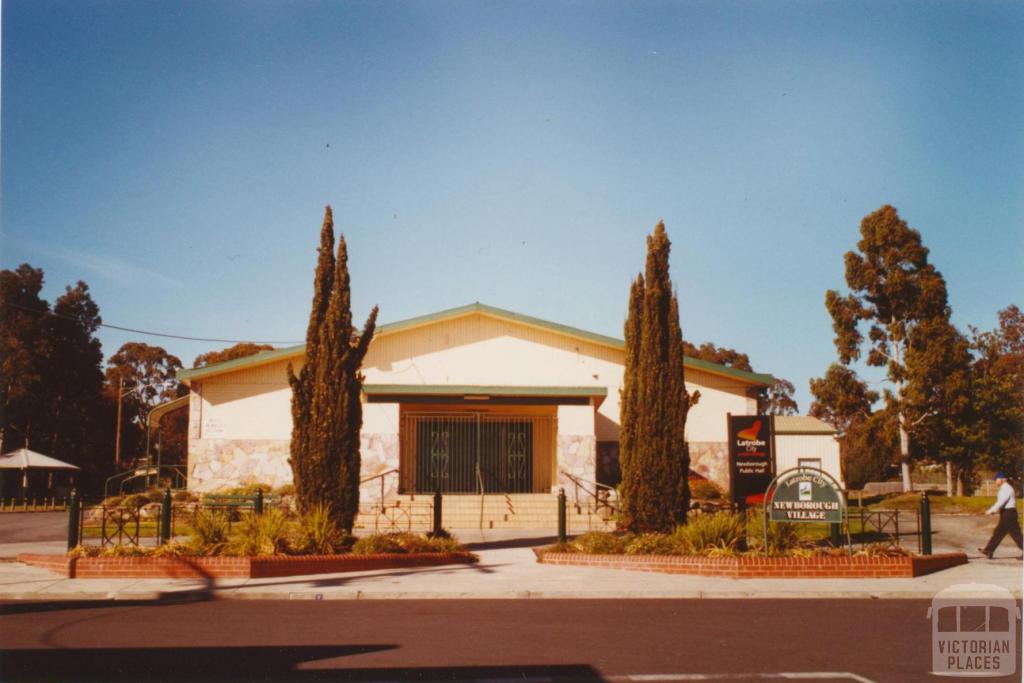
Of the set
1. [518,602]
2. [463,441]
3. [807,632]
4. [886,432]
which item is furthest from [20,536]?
[886,432]

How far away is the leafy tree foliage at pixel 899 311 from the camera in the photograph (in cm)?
3616

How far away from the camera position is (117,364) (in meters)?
66.0

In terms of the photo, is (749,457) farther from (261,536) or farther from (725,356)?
(725,356)

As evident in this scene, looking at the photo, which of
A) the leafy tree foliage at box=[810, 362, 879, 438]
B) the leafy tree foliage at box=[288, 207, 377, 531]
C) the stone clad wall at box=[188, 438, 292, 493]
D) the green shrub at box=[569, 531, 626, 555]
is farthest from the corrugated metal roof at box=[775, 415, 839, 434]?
the leafy tree foliage at box=[288, 207, 377, 531]

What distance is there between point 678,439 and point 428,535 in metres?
5.24

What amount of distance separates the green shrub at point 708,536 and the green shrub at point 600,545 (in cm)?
102

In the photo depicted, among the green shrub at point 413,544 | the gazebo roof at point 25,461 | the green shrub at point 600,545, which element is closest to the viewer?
the green shrub at point 413,544

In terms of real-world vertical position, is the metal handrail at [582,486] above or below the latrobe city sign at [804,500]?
below

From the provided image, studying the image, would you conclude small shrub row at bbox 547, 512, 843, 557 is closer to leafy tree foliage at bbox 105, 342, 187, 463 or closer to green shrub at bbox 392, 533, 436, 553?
green shrub at bbox 392, 533, 436, 553

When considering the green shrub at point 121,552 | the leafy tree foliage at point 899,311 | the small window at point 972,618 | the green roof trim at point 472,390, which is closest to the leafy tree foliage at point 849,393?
the leafy tree foliage at point 899,311

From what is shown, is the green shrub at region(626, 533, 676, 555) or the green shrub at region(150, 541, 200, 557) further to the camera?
the green shrub at region(626, 533, 676, 555)

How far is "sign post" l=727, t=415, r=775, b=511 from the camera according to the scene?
18391mm

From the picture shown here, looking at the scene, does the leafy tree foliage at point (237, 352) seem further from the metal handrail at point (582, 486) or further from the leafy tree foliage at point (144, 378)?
the metal handrail at point (582, 486)

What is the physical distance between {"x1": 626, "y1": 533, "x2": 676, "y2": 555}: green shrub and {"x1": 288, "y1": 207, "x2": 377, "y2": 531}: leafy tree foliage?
5124mm
